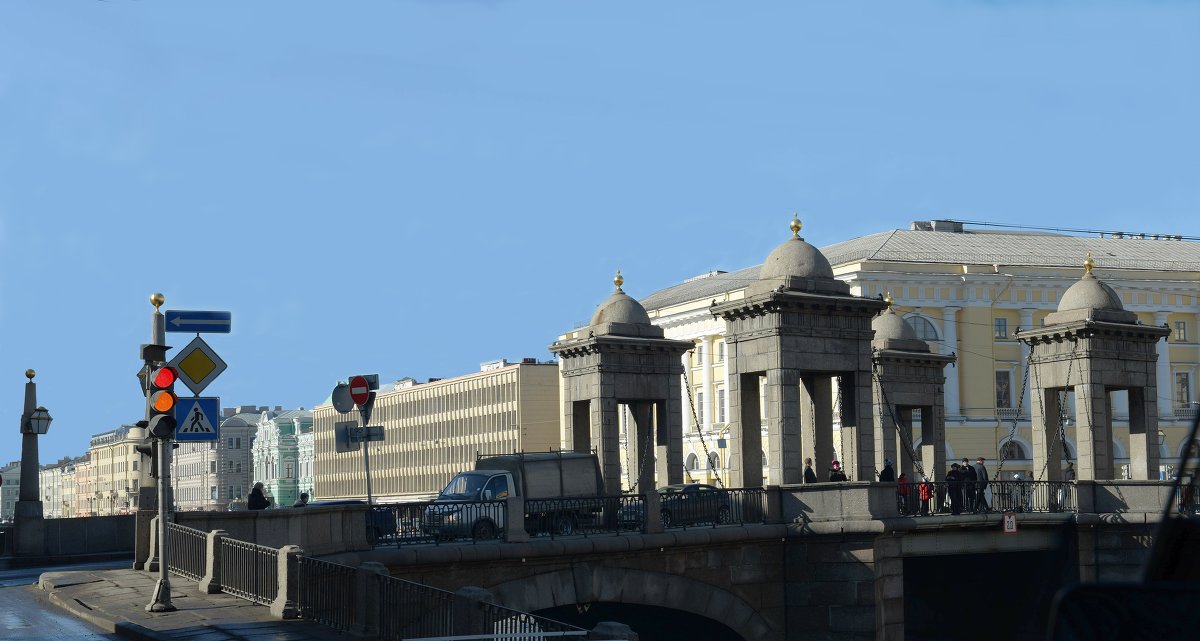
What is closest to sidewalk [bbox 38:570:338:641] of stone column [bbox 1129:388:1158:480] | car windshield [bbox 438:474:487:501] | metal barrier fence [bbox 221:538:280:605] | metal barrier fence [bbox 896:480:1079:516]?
metal barrier fence [bbox 221:538:280:605]

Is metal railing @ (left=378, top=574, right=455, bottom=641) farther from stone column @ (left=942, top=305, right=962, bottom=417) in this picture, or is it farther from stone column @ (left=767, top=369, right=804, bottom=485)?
stone column @ (left=942, top=305, right=962, bottom=417)

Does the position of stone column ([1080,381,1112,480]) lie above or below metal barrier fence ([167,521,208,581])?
above

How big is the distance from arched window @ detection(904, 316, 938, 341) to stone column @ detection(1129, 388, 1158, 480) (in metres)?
39.0

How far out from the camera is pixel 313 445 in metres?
198

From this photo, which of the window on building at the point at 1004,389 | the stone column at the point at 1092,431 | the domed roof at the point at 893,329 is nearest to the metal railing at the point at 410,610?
the stone column at the point at 1092,431

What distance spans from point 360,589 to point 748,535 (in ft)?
51.9

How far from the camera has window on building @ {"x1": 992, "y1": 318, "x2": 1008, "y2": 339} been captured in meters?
81.6

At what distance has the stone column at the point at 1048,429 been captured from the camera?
41219mm

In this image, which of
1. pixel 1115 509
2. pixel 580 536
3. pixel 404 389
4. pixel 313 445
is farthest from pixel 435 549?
pixel 313 445

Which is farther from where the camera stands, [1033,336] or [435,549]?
[1033,336]

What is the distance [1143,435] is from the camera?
40.4m

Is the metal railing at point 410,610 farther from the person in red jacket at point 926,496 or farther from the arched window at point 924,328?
the arched window at point 924,328

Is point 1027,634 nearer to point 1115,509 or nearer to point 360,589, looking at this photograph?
point 1115,509

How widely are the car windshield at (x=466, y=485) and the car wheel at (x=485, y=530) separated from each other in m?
3.72
